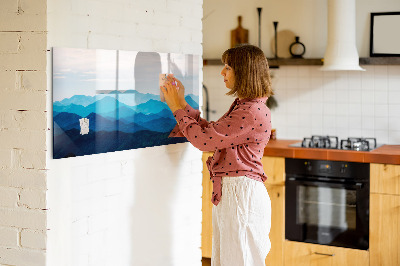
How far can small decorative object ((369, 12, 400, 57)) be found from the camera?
4586 millimetres

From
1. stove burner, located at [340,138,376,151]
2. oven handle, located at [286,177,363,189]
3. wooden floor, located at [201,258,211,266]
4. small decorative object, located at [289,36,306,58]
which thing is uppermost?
small decorative object, located at [289,36,306,58]

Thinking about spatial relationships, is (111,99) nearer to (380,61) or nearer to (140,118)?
(140,118)

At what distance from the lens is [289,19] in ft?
16.4

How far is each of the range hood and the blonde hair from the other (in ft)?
6.11

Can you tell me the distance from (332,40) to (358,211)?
1305 mm

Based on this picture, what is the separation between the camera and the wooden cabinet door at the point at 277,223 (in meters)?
4.42

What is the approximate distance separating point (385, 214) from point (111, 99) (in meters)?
2.32

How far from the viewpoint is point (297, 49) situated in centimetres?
495

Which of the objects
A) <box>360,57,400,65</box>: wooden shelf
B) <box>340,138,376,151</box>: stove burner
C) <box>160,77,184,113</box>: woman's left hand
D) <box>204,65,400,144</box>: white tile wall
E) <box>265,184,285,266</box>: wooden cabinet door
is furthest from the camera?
<box>204,65,400,144</box>: white tile wall

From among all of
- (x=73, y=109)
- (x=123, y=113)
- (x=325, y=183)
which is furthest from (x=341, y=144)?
(x=73, y=109)

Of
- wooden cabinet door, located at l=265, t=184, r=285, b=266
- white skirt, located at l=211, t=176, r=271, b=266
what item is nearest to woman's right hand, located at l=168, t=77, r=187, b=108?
white skirt, located at l=211, t=176, r=271, b=266

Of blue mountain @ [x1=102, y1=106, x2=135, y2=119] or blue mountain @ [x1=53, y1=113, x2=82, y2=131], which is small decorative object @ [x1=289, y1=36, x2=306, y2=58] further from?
blue mountain @ [x1=53, y1=113, x2=82, y2=131]

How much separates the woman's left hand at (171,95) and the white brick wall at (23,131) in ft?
2.38

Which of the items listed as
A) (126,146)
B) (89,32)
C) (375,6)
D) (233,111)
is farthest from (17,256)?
(375,6)
